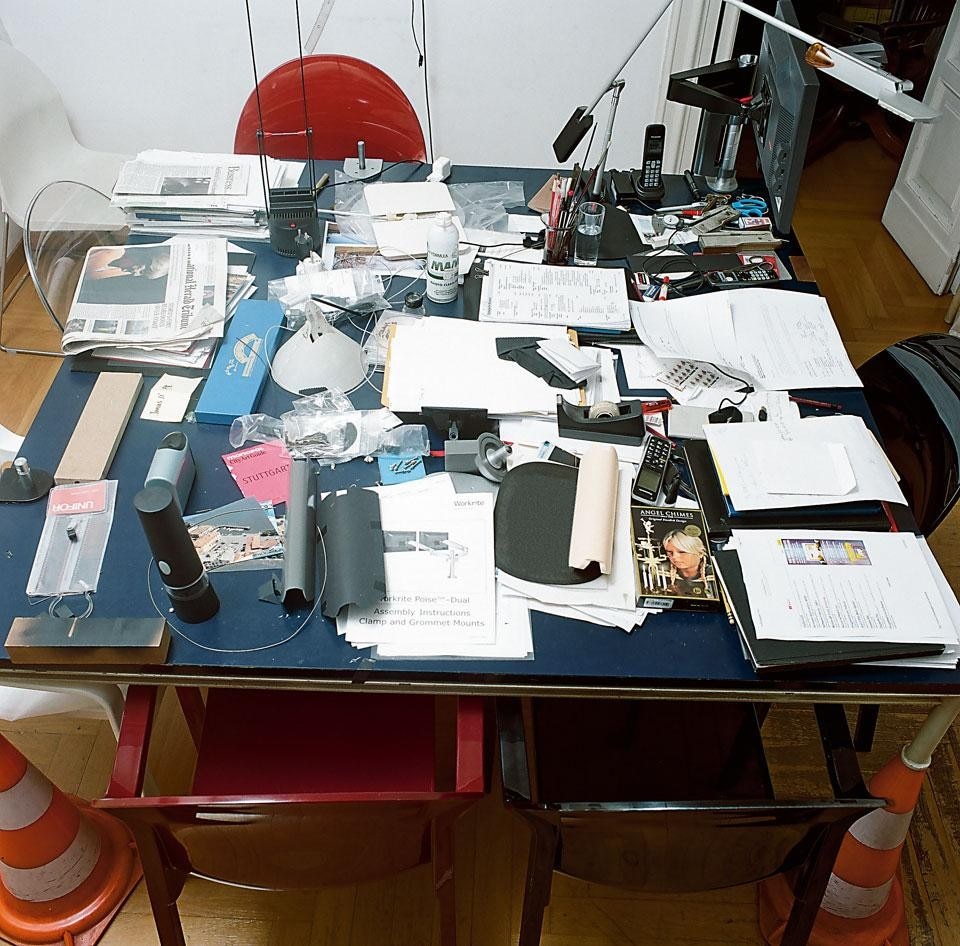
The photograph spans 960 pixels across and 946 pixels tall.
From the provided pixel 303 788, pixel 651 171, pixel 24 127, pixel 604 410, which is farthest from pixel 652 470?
pixel 24 127

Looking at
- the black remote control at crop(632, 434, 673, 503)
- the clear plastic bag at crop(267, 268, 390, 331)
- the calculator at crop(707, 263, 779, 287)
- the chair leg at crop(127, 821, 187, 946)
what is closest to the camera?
the chair leg at crop(127, 821, 187, 946)

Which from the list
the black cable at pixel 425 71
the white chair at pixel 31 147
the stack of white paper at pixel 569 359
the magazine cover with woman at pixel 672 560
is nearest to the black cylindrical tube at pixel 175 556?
the magazine cover with woman at pixel 672 560

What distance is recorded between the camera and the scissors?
7.20 ft

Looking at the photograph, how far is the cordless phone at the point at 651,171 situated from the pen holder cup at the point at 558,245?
0.32 m

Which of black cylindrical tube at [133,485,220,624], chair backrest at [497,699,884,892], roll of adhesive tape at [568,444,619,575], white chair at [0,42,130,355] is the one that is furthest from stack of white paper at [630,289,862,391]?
white chair at [0,42,130,355]

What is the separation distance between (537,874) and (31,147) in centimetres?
269

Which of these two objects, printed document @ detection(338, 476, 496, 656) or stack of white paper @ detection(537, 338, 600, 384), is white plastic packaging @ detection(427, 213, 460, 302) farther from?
printed document @ detection(338, 476, 496, 656)

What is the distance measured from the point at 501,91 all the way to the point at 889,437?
6.64 feet

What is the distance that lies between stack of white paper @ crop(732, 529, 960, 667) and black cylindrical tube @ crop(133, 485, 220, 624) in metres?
0.78

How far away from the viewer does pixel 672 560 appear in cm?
142

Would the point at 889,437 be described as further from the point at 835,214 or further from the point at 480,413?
the point at 835,214

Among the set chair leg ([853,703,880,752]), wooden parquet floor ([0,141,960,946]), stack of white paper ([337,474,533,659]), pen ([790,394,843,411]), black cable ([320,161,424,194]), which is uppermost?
black cable ([320,161,424,194])

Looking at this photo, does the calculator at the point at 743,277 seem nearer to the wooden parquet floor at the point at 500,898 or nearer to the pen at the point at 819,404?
the pen at the point at 819,404

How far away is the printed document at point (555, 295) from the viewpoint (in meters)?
1.86
